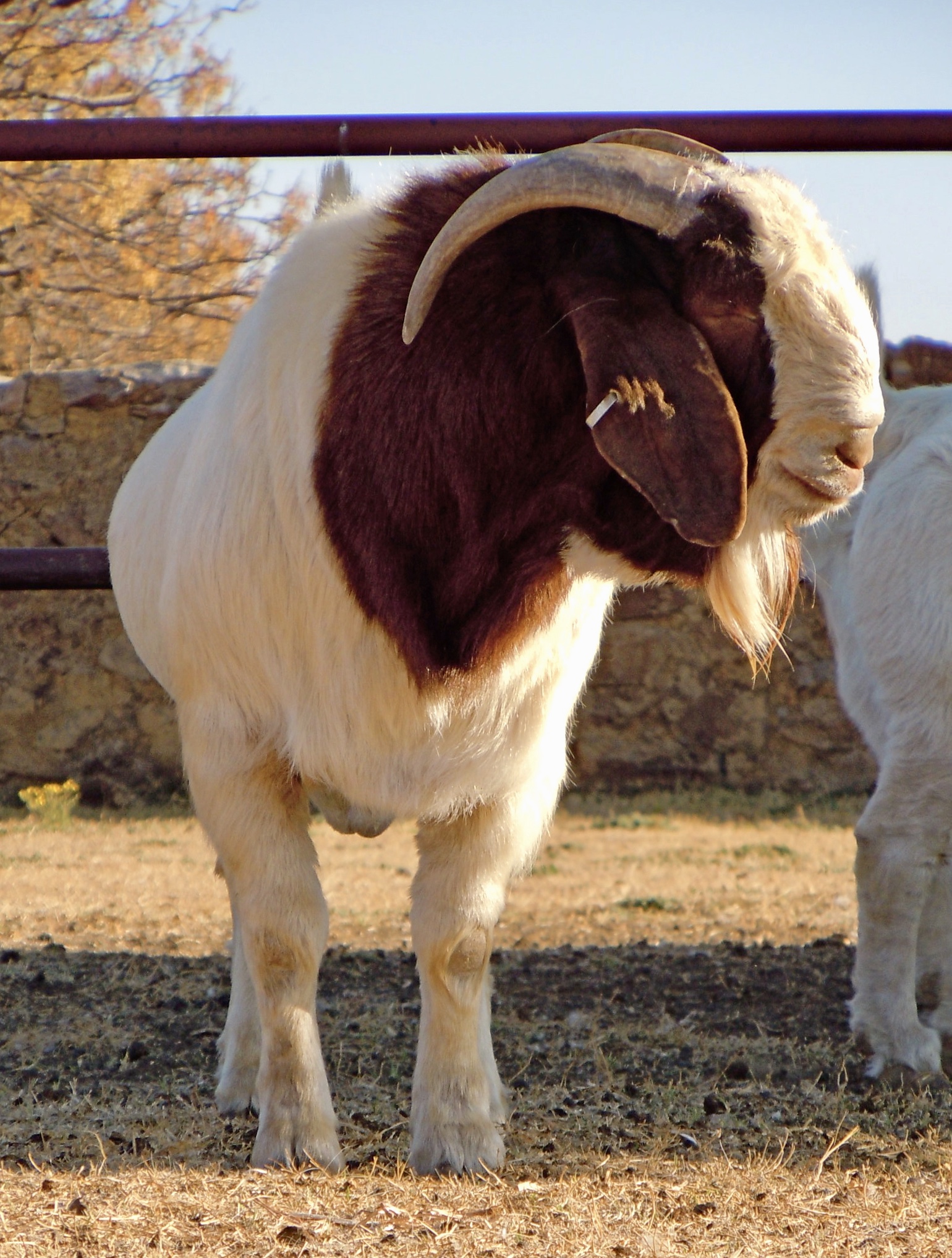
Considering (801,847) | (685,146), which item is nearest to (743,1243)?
(685,146)

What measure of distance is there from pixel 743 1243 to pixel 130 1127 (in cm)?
125

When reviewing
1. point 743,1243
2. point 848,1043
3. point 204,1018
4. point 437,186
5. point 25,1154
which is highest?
point 437,186

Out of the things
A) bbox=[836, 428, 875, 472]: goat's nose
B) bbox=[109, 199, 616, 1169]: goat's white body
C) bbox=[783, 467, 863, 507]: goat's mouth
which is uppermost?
bbox=[836, 428, 875, 472]: goat's nose

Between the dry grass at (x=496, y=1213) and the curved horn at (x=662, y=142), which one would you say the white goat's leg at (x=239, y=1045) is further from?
the curved horn at (x=662, y=142)

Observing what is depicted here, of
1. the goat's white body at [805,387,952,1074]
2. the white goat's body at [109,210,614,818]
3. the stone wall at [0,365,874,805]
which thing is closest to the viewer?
the white goat's body at [109,210,614,818]

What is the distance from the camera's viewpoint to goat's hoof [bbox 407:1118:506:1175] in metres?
2.44

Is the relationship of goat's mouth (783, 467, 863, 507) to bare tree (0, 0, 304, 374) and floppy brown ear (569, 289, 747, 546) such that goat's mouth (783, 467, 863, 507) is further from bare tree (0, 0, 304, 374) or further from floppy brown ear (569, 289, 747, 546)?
bare tree (0, 0, 304, 374)

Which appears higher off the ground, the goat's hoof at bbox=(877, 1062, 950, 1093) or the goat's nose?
the goat's nose

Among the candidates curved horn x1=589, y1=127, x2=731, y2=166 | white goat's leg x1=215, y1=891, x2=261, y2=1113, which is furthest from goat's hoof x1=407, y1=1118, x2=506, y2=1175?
curved horn x1=589, y1=127, x2=731, y2=166

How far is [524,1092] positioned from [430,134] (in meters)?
2.19

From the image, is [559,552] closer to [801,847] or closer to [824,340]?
[824,340]

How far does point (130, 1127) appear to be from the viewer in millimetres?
2639

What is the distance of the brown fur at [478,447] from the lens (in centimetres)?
225

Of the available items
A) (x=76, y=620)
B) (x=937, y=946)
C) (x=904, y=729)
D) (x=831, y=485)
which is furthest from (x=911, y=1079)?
(x=76, y=620)
